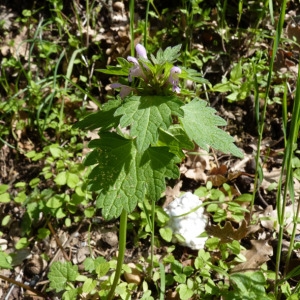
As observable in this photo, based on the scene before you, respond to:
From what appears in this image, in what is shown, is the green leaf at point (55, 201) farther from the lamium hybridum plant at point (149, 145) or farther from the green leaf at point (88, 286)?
the lamium hybridum plant at point (149, 145)

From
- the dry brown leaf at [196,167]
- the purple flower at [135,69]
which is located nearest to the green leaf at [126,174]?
the purple flower at [135,69]

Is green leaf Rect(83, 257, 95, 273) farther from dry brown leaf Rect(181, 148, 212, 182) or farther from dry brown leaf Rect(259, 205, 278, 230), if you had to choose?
dry brown leaf Rect(259, 205, 278, 230)

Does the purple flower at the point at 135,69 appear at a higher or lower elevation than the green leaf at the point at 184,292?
higher

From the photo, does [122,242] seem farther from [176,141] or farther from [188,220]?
[188,220]

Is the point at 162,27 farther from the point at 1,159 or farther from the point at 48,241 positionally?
the point at 48,241

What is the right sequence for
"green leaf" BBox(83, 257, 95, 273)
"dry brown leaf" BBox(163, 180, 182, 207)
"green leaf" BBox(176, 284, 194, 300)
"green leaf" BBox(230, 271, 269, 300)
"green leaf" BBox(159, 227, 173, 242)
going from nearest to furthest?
"green leaf" BBox(230, 271, 269, 300)
"green leaf" BBox(176, 284, 194, 300)
"green leaf" BBox(83, 257, 95, 273)
"green leaf" BBox(159, 227, 173, 242)
"dry brown leaf" BBox(163, 180, 182, 207)

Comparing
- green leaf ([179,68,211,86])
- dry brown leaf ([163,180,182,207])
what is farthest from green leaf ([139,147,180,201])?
dry brown leaf ([163,180,182,207])

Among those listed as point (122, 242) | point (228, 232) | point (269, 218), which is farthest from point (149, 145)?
point (269, 218)

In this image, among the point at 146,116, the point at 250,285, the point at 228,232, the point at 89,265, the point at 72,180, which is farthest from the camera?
the point at 72,180
